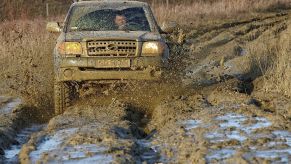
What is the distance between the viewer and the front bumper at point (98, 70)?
9.05 meters

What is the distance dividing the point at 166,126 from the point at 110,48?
2184 mm

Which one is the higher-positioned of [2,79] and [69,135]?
[69,135]

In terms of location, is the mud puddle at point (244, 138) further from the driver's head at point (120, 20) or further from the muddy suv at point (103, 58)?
the driver's head at point (120, 20)

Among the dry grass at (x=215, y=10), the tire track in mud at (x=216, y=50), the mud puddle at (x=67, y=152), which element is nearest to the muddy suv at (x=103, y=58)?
the tire track in mud at (x=216, y=50)

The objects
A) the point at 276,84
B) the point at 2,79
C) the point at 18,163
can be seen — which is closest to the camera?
the point at 18,163

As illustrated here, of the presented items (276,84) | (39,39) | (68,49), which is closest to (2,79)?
(39,39)

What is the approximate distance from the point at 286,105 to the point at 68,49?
3.12m

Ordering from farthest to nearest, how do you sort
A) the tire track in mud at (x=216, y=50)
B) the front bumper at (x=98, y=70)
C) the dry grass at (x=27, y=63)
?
the tire track in mud at (x=216, y=50) → the dry grass at (x=27, y=63) → the front bumper at (x=98, y=70)

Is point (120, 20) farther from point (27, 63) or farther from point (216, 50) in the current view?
point (216, 50)

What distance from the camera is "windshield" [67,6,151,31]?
10.0 metres

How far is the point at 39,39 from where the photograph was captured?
1605 centimetres

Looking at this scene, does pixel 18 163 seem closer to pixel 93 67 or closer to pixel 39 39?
pixel 93 67

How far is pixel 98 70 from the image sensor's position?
907cm

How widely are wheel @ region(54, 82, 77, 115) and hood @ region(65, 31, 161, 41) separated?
674 millimetres
